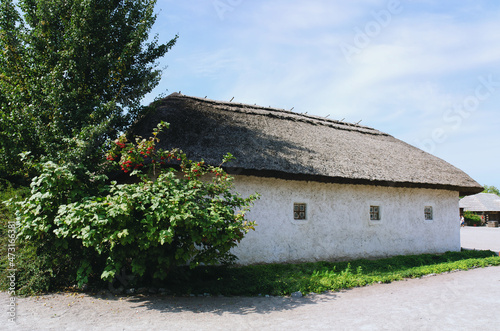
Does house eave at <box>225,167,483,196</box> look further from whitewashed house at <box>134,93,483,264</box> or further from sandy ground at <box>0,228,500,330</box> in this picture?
sandy ground at <box>0,228,500,330</box>

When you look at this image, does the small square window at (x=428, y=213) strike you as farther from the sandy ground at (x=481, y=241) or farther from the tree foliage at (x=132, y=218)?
the tree foliage at (x=132, y=218)

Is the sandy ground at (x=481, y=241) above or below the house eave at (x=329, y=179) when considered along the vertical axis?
below

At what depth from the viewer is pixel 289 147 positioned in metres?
10.4

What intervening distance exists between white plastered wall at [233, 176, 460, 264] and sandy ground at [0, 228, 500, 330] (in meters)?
2.52

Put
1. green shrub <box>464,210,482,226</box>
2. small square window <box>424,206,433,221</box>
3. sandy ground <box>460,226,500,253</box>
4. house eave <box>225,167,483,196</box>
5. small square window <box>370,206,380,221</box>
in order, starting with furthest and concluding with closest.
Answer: green shrub <box>464,210,482,226</box> → sandy ground <box>460,226,500,253</box> → small square window <box>424,206,433,221</box> → small square window <box>370,206,380,221</box> → house eave <box>225,167,483,196</box>

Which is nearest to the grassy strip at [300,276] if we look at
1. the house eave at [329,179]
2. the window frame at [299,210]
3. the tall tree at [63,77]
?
the window frame at [299,210]

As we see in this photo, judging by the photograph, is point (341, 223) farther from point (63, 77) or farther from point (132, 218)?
point (63, 77)

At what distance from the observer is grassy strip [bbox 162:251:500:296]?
23.0ft

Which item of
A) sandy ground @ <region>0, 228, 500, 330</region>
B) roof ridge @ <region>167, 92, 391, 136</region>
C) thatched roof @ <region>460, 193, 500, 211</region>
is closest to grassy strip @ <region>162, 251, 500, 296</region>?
sandy ground @ <region>0, 228, 500, 330</region>

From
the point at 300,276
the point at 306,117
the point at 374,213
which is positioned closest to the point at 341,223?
the point at 374,213

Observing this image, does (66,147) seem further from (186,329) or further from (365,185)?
(365,185)

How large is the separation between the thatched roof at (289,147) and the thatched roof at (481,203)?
94.1ft

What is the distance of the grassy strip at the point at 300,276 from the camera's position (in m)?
7.01

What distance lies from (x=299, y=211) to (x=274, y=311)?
4.45 metres
